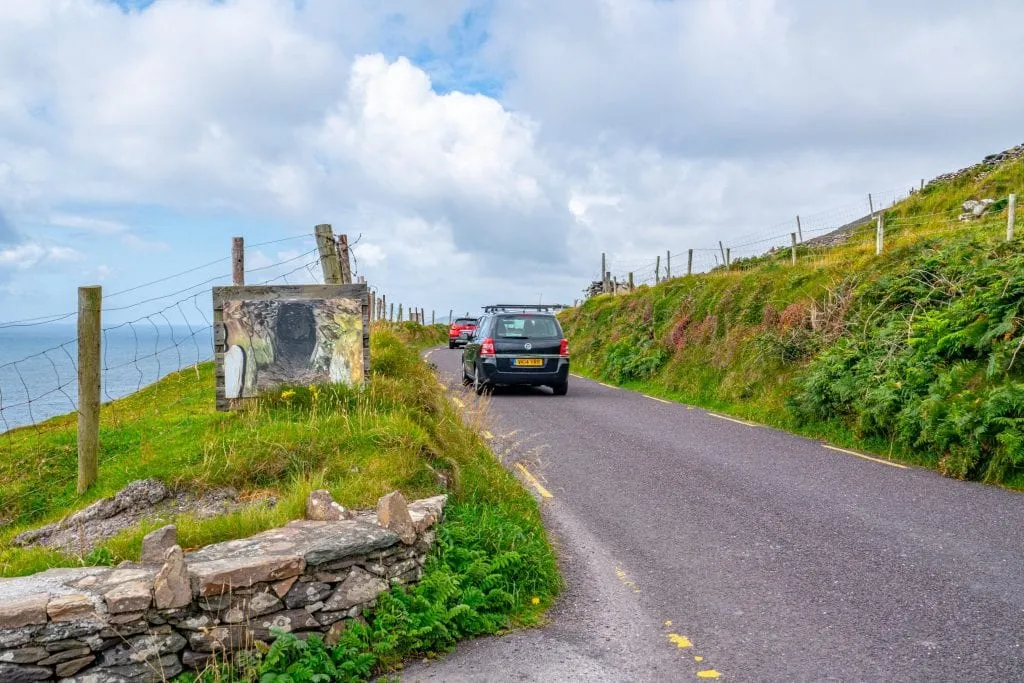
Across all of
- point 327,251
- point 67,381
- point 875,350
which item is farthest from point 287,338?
point 67,381

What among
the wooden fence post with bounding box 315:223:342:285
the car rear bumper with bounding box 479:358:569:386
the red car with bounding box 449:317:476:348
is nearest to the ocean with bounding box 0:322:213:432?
the wooden fence post with bounding box 315:223:342:285

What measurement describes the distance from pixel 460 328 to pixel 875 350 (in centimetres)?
3377

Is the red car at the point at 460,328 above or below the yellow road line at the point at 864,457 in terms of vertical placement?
above

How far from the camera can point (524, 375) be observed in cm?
1736

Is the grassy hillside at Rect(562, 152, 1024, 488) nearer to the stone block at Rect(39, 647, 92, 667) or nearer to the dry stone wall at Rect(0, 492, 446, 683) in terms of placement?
the dry stone wall at Rect(0, 492, 446, 683)

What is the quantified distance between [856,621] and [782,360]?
1172 centimetres

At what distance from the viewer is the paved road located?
4.48 m

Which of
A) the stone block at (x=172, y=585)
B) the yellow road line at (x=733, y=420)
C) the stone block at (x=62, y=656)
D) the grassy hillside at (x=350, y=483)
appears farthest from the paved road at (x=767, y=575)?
the yellow road line at (x=733, y=420)

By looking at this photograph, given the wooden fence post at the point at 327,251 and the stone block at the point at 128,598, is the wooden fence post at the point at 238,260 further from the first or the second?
the stone block at the point at 128,598

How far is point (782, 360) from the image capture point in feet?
52.6

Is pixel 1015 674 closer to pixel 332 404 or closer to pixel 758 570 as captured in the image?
pixel 758 570

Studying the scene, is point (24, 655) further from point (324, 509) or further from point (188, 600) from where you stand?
point (324, 509)

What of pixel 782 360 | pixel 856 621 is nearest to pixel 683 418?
pixel 782 360

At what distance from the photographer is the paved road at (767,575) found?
448 cm
